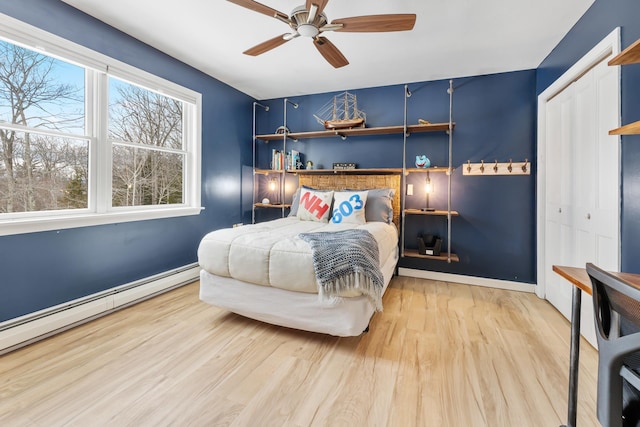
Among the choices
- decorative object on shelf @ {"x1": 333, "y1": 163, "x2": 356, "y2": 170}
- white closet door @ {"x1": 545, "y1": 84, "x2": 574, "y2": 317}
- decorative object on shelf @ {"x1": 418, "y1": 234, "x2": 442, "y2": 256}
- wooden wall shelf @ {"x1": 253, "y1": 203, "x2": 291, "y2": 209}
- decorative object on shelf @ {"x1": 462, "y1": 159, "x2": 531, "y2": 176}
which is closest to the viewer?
white closet door @ {"x1": 545, "y1": 84, "x2": 574, "y2": 317}

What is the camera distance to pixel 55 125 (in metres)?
2.20

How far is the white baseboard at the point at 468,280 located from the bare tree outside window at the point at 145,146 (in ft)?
10.1

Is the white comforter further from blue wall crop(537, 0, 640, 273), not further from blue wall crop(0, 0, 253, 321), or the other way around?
blue wall crop(537, 0, 640, 273)

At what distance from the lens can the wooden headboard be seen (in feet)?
11.9

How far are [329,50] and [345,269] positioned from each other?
1.68 m

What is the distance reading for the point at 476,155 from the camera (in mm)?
3377

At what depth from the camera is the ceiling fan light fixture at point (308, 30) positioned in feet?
6.09

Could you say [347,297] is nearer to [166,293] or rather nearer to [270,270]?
[270,270]

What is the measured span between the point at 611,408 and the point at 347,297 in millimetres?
1279

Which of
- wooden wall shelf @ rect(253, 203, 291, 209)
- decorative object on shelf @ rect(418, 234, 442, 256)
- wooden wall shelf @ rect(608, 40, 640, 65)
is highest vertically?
wooden wall shelf @ rect(608, 40, 640, 65)

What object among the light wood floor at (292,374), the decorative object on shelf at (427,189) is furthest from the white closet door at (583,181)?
the decorative object on shelf at (427,189)

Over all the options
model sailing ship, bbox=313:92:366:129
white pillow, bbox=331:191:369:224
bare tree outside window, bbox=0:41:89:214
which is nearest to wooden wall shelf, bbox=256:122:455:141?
model sailing ship, bbox=313:92:366:129

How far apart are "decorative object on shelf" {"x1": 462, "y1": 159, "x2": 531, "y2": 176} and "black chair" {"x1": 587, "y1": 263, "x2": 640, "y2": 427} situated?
2813 millimetres

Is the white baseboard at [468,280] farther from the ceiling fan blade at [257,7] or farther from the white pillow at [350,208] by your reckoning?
the ceiling fan blade at [257,7]
